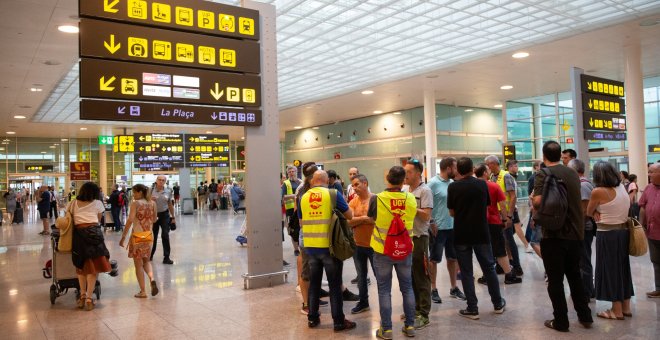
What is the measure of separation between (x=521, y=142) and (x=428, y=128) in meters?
7.71

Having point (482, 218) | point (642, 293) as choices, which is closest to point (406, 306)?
point (482, 218)

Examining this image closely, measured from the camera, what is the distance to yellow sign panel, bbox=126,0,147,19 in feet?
20.4

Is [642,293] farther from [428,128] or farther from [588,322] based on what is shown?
[428,128]

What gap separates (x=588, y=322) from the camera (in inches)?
194

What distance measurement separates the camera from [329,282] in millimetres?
5109

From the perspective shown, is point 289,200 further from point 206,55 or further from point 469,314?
point 469,314

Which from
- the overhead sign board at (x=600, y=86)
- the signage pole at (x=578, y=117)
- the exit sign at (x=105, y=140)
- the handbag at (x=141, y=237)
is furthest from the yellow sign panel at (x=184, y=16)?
the exit sign at (x=105, y=140)

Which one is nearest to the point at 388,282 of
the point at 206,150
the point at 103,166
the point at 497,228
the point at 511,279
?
the point at 497,228

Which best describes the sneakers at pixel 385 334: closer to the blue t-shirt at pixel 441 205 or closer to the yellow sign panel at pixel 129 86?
the blue t-shirt at pixel 441 205

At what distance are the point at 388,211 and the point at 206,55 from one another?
397 cm

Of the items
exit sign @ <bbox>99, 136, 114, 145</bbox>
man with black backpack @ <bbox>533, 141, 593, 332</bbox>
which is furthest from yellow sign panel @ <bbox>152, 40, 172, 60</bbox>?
exit sign @ <bbox>99, 136, 114, 145</bbox>

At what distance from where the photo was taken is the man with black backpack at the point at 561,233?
4.84 meters

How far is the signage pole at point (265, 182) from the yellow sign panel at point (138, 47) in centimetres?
189

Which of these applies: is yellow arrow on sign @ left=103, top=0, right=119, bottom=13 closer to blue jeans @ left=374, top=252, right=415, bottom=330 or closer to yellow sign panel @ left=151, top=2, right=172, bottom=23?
yellow sign panel @ left=151, top=2, right=172, bottom=23
